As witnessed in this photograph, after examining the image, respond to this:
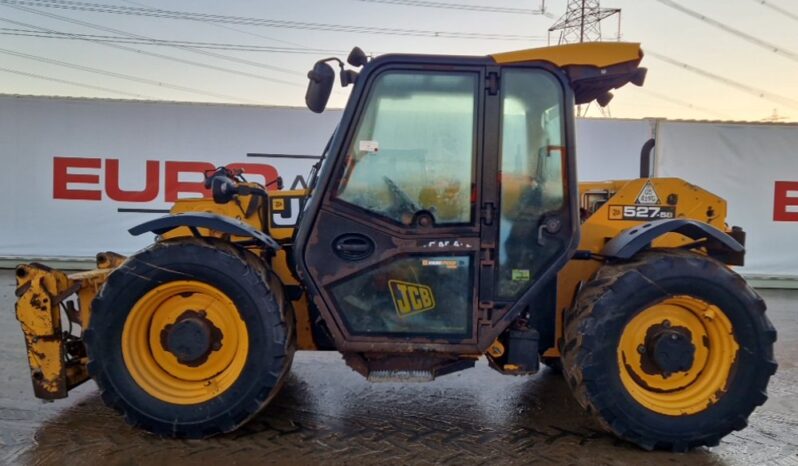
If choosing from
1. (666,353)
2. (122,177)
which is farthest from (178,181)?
(666,353)

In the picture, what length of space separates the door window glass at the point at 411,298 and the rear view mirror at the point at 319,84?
1.07 metres

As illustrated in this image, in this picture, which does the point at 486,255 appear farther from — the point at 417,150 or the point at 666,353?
the point at 666,353

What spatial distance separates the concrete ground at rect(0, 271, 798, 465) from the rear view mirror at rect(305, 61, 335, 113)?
79.5 inches

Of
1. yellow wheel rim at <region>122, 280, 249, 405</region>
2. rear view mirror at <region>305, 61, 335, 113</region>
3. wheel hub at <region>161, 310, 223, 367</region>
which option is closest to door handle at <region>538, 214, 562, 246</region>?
rear view mirror at <region>305, 61, 335, 113</region>

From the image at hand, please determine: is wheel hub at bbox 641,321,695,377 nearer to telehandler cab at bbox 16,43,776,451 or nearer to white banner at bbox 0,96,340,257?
telehandler cab at bbox 16,43,776,451

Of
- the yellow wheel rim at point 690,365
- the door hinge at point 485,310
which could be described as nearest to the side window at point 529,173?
the door hinge at point 485,310

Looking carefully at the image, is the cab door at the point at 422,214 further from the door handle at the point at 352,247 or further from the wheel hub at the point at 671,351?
the wheel hub at the point at 671,351

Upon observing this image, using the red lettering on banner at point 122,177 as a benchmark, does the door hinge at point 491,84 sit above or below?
above

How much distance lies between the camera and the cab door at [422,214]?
3295mm

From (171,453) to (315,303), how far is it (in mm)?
1126

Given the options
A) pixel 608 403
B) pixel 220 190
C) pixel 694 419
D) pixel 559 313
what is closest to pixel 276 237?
pixel 220 190

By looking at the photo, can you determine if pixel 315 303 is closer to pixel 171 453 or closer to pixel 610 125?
pixel 171 453

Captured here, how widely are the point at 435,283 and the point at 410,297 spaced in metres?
0.17

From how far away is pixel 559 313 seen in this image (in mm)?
3787
